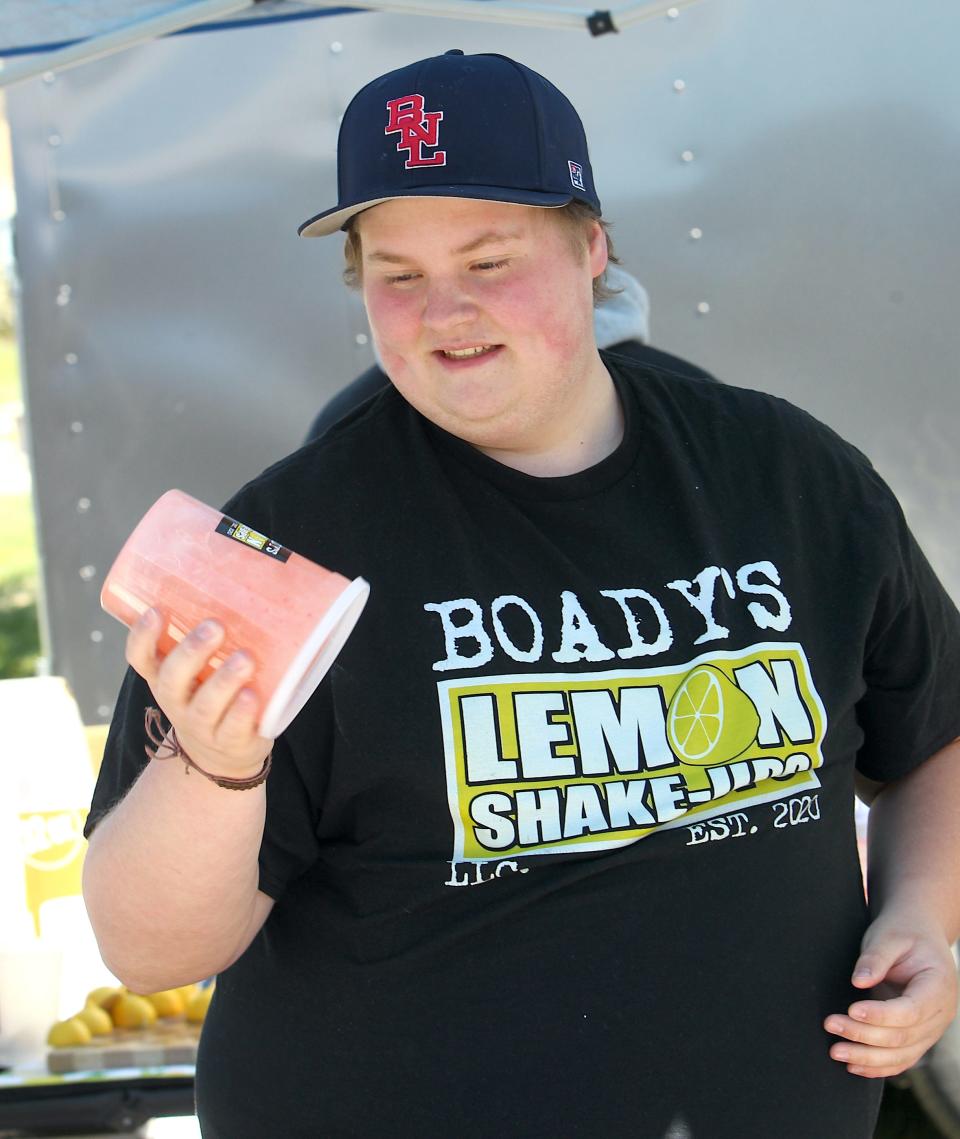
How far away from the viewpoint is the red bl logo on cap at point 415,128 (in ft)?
5.14

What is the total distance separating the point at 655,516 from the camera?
1681mm

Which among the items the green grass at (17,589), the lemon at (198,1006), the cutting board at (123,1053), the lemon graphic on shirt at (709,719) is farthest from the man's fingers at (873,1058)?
the green grass at (17,589)

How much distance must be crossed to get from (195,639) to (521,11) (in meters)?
1.93

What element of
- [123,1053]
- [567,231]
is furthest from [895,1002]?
[123,1053]

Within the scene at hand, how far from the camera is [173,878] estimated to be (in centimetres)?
140

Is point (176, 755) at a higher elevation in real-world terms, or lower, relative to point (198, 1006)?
higher

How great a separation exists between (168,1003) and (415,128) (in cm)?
209

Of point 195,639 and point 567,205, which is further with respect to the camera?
point 567,205

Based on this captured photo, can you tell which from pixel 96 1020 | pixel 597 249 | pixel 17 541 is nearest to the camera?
pixel 597 249

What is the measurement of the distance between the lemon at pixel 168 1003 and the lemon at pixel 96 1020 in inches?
5.2

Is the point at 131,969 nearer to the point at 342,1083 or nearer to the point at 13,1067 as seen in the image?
the point at 342,1083

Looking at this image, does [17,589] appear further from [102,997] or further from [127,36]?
[127,36]

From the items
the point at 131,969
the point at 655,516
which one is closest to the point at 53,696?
the point at 131,969

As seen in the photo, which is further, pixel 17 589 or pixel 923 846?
pixel 17 589
